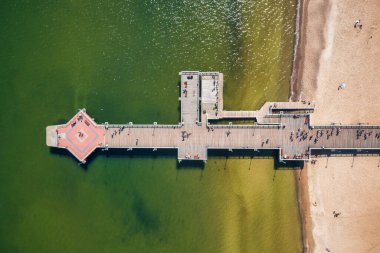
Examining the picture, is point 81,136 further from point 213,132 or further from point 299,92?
point 299,92

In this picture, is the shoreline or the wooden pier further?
the shoreline

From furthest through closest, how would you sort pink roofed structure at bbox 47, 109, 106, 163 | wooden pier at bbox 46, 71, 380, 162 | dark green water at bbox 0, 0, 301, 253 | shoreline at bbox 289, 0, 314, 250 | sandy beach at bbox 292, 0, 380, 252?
dark green water at bbox 0, 0, 301, 253 → pink roofed structure at bbox 47, 109, 106, 163 → shoreline at bbox 289, 0, 314, 250 → sandy beach at bbox 292, 0, 380, 252 → wooden pier at bbox 46, 71, 380, 162

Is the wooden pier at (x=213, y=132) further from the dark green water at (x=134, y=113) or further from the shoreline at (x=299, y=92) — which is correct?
the shoreline at (x=299, y=92)

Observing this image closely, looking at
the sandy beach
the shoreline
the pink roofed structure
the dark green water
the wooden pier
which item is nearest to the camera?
the wooden pier

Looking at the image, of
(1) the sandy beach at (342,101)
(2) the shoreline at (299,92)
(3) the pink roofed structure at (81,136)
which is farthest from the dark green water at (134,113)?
(1) the sandy beach at (342,101)

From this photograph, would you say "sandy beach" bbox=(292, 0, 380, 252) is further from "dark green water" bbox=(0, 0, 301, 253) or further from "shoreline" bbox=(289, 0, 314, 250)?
"dark green water" bbox=(0, 0, 301, 253)

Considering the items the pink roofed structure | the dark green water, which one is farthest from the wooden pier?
the dark green water
